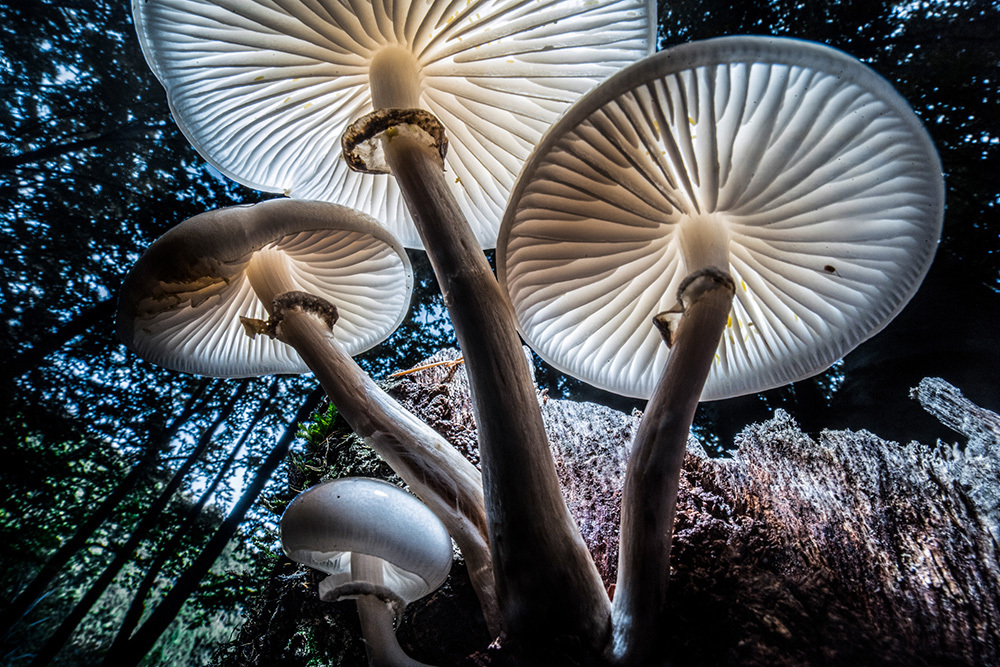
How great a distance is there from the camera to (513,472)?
43.9 inches

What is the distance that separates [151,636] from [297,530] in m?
6.64

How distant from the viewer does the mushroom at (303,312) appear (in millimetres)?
1279

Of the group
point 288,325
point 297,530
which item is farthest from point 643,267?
point 297,530

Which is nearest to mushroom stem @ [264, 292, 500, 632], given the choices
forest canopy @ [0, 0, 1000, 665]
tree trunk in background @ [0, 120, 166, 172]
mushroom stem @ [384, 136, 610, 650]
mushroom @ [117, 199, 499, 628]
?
mushroom @ [117, 199, 499, 628]

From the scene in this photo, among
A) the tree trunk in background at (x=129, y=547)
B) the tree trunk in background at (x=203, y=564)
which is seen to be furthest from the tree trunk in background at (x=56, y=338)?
the tree trunk in background at (x=203, y=564)

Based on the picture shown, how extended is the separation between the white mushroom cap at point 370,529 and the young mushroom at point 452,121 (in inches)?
9.6

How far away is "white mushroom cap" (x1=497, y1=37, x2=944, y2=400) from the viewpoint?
1.03 meters

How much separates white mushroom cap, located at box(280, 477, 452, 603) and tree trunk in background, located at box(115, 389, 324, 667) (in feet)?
15.4

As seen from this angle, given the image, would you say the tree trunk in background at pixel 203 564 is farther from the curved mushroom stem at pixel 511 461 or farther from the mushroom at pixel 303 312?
the curved mushroom stem at pixel 511 461

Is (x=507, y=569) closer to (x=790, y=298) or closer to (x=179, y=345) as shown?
(x=790, y=298)

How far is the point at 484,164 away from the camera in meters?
2.05

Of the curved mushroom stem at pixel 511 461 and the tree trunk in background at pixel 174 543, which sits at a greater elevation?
the tree trunk in background at pixel 174 543

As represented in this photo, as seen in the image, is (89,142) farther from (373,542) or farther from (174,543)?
(373,542)

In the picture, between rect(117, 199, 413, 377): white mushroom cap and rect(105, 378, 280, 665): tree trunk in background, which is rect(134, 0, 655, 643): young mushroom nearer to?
rect(117, 199, 413, 377): white mushroom cap
